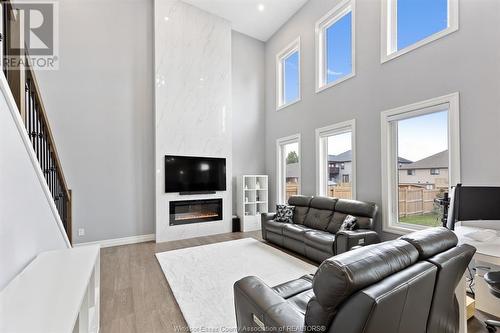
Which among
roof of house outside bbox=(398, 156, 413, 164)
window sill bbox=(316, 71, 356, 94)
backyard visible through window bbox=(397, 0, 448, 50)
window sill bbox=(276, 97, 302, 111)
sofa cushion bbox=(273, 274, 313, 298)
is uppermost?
backyard visible through window bbox=(397, 0, 448, 50)

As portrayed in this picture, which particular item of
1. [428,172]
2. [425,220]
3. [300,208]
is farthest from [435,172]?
[300,208]

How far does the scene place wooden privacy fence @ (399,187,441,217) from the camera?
331 cm

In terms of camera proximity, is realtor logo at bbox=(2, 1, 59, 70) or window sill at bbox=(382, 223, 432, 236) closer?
window sill at bbox=(382, 223, 432, 236)

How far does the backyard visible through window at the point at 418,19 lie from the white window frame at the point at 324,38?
754 millimetres

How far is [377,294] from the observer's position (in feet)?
3.29

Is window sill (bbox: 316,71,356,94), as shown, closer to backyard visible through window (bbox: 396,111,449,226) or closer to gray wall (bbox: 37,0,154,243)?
backyard visible through window (bbox: 396,111,449,226)

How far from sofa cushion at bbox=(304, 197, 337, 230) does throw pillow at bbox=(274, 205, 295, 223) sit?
32 cm

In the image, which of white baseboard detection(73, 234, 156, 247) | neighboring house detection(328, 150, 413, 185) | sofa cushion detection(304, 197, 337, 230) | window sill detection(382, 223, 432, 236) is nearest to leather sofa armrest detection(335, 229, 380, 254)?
window sill detection(382, 223, 432, 236)

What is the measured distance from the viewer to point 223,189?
5.71 meters

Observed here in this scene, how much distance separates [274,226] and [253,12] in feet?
16.7

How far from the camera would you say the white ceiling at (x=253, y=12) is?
5336 millimetres

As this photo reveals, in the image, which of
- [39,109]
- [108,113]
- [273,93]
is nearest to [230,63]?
[273,93]

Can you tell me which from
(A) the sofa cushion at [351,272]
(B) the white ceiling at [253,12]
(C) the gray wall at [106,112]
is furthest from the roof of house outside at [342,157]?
(C) the gray wall at [106,112]

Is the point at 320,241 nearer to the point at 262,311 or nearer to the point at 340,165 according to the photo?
the point at 340,165
